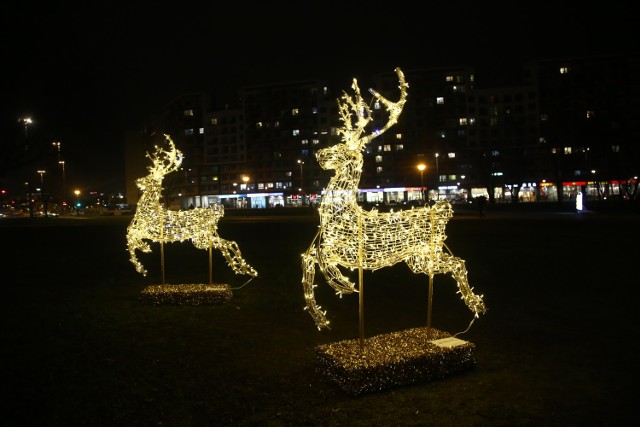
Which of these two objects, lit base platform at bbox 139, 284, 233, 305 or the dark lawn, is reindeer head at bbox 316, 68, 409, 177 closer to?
the dark lawn

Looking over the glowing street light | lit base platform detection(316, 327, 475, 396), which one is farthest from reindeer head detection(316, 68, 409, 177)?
the glowing street light

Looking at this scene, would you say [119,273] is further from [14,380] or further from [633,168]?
[633,168]

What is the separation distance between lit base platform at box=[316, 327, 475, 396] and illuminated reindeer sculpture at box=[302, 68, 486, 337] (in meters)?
0.63

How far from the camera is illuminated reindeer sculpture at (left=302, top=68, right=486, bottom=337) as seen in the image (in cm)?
533

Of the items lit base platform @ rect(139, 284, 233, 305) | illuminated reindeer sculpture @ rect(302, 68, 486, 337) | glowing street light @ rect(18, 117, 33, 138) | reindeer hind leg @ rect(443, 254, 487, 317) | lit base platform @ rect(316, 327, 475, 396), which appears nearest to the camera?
lit base platform @ rect(316, 327, 475, 396)

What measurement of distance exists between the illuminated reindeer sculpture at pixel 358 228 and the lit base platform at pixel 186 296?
3.37 m

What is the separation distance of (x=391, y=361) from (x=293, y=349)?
1736 millimetres

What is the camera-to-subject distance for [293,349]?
625cm

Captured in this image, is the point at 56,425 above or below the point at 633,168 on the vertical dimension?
below

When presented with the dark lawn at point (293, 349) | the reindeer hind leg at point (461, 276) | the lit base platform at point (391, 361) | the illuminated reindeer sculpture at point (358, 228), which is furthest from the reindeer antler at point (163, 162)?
the reindeer hind leg at point (461, 276)

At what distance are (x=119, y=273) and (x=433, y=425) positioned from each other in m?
9.85

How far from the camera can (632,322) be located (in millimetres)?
7160

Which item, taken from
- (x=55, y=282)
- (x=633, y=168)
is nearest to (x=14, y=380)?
(x=55, y=282)

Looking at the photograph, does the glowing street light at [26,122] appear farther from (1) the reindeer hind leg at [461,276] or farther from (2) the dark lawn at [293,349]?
(1) the reindeer hind leg at [461,276]
